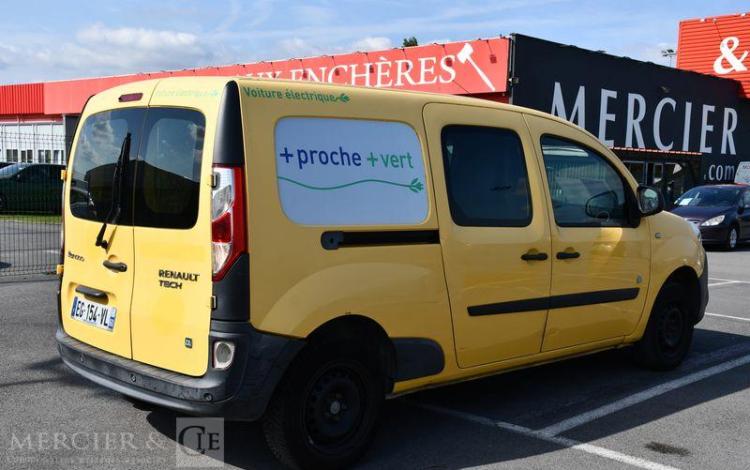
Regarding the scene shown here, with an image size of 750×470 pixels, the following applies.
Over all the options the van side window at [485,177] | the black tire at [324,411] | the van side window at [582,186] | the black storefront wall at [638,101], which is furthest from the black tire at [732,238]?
the black tire at [324,411]

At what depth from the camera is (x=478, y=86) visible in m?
19.7

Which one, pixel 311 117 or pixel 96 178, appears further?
pixel 96 178

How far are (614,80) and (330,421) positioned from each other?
69.2 ft

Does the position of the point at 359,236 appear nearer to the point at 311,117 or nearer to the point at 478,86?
the point at 311,117

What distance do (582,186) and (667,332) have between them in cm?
173

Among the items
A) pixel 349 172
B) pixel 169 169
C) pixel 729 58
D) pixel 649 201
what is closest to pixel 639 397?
A: pixel 649 201

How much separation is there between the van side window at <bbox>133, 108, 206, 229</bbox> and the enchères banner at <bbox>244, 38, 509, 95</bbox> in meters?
14.5

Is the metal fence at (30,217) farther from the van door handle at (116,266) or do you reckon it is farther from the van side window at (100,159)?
the van door handle at (116,266)

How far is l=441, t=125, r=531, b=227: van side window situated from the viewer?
14.6ft

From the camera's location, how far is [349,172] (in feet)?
13.0

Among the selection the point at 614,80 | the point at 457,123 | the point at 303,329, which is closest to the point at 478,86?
the point at 614,80

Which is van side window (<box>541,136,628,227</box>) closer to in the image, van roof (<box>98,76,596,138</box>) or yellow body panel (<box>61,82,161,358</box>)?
van roof (<box>98,76,596,138</box>)

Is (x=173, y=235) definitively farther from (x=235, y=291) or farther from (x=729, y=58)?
(x=729, y=58)

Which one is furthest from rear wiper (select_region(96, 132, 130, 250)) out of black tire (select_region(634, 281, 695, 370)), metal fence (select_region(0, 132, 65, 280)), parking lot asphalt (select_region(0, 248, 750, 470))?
metal fence (select_region(0, 132, 65, 280))
